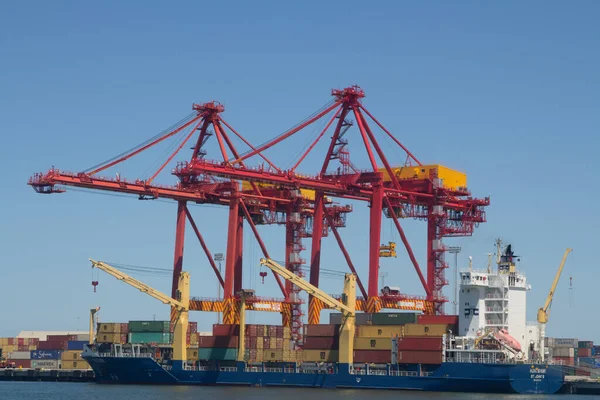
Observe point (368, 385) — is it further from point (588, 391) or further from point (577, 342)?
point (577, 342)

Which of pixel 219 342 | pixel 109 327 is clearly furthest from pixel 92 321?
pixel 219 342

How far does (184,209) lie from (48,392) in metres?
16.3

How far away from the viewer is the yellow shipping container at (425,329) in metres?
68.9

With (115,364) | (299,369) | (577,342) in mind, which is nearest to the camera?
(299,369)

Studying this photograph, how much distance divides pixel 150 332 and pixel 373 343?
689 inches

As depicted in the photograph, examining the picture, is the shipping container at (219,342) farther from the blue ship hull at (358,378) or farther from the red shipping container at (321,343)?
the red shipping container at (321,343)

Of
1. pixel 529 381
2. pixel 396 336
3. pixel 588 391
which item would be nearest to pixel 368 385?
pixel 396 336

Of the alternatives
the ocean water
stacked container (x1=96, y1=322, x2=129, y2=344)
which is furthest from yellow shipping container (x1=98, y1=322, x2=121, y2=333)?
the ocean water

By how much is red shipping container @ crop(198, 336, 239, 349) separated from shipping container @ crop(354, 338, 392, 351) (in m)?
8.94

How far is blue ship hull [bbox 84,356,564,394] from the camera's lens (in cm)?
6638

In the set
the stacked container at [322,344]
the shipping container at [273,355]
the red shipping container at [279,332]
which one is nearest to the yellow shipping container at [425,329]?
the stacked container at [322,344]

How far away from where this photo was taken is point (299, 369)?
73750 mm

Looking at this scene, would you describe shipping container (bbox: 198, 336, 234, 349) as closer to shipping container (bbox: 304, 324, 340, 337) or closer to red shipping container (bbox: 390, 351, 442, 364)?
shipping container (bbox: 304, 324, 340, 337)

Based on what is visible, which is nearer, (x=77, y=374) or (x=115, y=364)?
(x=115, y=364)
